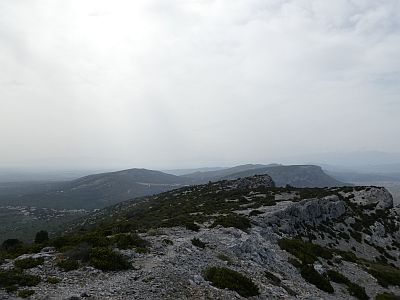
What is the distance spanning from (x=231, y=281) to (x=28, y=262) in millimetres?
11706

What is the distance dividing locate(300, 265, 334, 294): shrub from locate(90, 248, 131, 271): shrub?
1549 cm

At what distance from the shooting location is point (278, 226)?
47.4 m

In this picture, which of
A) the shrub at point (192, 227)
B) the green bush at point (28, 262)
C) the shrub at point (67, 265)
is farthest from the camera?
the shrub at point (192, 227)

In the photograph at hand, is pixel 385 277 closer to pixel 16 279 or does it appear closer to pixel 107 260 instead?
pixel 107 260

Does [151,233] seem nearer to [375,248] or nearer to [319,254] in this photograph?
[319,254]

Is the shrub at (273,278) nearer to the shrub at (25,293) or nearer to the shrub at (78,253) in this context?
the shrub at (78,253)

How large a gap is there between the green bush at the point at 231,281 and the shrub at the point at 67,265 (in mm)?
7539

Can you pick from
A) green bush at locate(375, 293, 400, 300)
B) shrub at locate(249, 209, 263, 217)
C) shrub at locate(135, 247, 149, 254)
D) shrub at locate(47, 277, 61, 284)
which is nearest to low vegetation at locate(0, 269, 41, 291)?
shrub at locate(47, 277, 61, 284)

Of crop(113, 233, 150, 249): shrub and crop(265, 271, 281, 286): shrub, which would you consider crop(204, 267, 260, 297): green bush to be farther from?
crop(113, 233, 150, 249): shrub

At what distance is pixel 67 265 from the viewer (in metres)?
19.9

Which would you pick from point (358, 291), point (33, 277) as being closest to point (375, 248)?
point (358, 291)

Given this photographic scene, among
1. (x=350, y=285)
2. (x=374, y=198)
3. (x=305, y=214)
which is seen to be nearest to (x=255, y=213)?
(x=305, y=214)

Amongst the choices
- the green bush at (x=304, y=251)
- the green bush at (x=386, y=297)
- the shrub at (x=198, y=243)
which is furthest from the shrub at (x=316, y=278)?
the shrub at (x=198, y=243)

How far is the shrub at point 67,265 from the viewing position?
1972 centimetres
